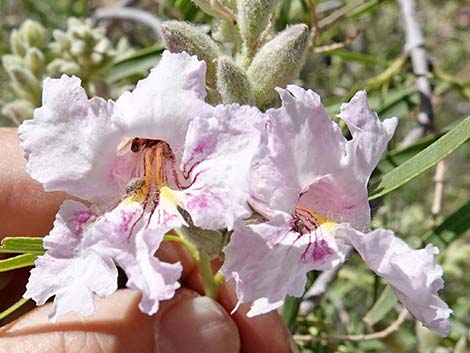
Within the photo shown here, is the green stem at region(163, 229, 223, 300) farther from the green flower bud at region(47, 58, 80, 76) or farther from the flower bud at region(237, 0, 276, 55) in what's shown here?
the green flower bud at region(47, 58, 80, 76)

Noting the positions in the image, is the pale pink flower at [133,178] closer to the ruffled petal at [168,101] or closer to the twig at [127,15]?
the ruffled petal at [168,101]

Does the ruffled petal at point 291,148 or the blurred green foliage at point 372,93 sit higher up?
the ruffled petal at point 291,148

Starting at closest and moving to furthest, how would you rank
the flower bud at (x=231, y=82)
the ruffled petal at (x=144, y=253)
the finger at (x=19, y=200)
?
1. the ruffled petal at (x=144, y=253)
2. the flower bud at (x=231, y=82)
3. the finger at (x=19, y=200)

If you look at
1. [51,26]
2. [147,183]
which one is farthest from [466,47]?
[147,183]

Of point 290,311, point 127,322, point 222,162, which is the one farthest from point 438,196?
point 222,162

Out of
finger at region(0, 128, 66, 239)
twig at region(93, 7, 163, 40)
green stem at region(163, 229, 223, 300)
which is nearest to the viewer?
green stem at region(163, 229, 223, 300)

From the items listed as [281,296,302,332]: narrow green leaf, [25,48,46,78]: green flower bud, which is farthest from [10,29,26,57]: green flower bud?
[281,296,302,332]: narrow green leaf

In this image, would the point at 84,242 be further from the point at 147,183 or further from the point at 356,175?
the point at 356,175

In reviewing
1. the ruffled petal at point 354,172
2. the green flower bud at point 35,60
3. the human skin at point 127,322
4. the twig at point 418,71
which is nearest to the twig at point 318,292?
the human skin at point 127,322
